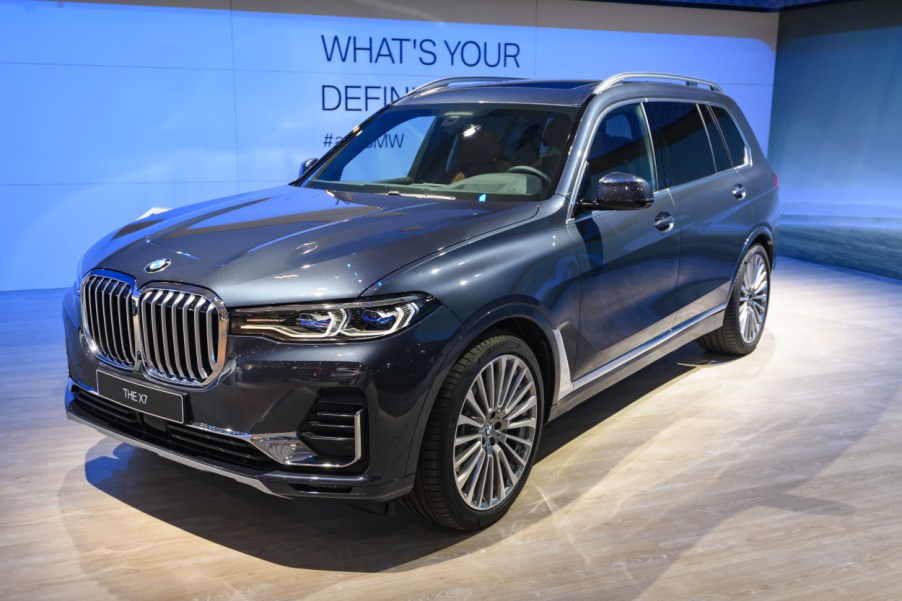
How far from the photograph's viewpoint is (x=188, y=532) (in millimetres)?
→ 3055

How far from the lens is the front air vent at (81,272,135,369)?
113 inches

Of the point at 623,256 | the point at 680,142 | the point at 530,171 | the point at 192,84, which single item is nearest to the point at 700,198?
→ the point at 680,142

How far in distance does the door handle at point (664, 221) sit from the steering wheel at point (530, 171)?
0.71m

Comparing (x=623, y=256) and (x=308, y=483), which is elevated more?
(x=623, y=256)

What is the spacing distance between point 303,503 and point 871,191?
7.52 metres

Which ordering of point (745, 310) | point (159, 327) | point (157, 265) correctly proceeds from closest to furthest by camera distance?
point (159, 327) → point (157, 265) → point (745, 310)

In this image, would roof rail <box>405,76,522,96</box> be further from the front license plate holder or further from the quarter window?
the front license plate holder

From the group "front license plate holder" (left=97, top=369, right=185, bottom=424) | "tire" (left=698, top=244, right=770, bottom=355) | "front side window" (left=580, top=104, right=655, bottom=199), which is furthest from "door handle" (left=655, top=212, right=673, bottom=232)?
"front license plate holder" (left=97, top=369, right=185, bottom=424)

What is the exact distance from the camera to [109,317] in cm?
294

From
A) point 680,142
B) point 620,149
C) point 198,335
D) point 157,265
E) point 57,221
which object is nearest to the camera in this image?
point 198,335

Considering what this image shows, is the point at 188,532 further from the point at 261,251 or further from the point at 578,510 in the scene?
the point at 578,510

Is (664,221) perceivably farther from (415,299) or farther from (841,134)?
(841,134)

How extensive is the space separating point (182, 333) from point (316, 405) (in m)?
0.52

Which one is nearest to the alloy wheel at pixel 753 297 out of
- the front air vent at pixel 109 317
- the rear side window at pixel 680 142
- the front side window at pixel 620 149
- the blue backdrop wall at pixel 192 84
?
the rear side window at pixel 680 142
